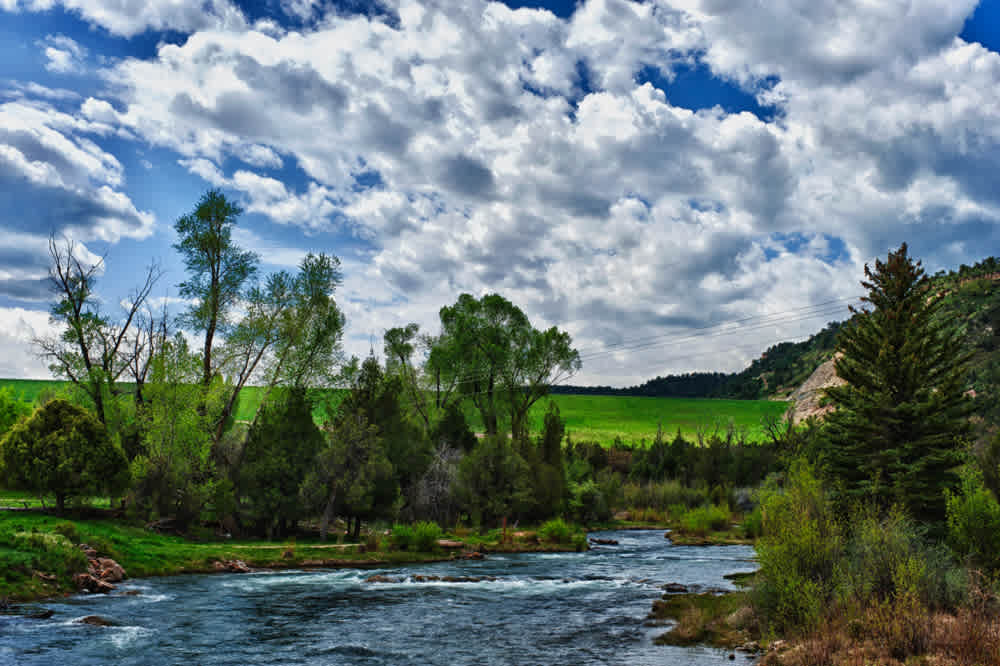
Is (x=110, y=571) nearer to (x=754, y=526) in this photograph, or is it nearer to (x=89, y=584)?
(x=89, y=584)

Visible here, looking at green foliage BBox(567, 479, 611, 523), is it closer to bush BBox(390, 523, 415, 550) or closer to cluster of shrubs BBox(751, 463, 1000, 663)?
bush BBox(390, 523, 415, 550)

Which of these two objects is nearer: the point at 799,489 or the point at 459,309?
the point at 799,489

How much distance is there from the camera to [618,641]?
21.3 m

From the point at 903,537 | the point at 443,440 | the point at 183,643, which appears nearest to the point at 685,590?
the point at 903,537

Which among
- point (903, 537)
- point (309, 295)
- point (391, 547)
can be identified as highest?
point (309, 295)

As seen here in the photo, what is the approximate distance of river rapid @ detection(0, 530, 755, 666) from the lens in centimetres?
1866

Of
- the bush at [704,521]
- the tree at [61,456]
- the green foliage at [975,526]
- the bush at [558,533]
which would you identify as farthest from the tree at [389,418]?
the green foliage at [975,526]

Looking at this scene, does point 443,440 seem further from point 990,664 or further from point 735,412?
point 735,412

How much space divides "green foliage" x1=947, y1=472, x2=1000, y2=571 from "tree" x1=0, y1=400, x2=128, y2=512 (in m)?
40.4

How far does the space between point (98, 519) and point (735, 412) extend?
164 m

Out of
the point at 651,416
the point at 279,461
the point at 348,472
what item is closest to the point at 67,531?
the point at 279,461

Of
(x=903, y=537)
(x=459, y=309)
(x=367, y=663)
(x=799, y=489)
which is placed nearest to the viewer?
(x=367, y=663)

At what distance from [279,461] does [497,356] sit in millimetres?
34555

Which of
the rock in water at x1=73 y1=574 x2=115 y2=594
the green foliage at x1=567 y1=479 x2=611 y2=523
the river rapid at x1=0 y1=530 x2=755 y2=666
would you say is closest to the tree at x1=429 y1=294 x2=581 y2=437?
the green foliage at x1=567 y1=479 x2=611 y2=523
